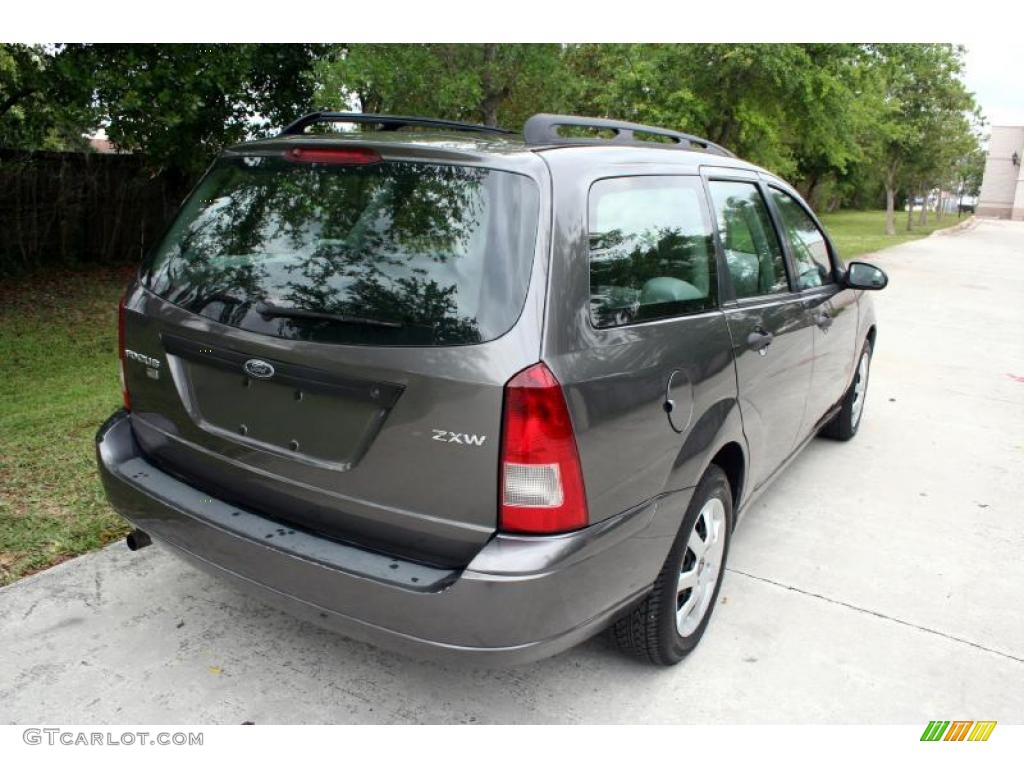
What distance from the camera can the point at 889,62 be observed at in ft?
48.4

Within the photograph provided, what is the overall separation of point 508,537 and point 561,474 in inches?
8.5

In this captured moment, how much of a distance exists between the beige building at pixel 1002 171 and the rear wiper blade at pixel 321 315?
62664mm

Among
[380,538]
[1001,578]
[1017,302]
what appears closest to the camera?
[380,538]

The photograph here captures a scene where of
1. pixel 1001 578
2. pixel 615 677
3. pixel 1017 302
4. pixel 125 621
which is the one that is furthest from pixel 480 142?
pixel 1017 302

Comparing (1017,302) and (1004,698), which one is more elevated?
(1004,698)

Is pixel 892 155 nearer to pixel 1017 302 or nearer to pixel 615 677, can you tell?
pixel 1017 302

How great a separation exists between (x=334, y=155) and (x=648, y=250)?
3.37 feet

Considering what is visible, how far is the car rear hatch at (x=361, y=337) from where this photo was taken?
2186 mm

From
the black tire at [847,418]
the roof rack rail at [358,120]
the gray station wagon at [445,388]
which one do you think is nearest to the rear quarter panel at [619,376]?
the gray station wagon at [445,388]

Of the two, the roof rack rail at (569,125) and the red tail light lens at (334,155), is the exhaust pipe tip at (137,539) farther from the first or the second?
the roof rack rail at (569,125)

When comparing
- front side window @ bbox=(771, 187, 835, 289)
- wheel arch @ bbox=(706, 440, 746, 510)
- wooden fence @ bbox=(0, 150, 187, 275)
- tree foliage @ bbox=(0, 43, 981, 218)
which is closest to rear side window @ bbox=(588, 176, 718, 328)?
wheel arch @ bbox=(706, 440, 746, 510)

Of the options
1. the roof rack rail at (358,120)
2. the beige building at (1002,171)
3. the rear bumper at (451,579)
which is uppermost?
the roof rack rail at (358,120)

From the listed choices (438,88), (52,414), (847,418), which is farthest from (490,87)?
(52,414)

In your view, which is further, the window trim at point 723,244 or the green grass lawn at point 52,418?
the green grass lawn at point 52,418
